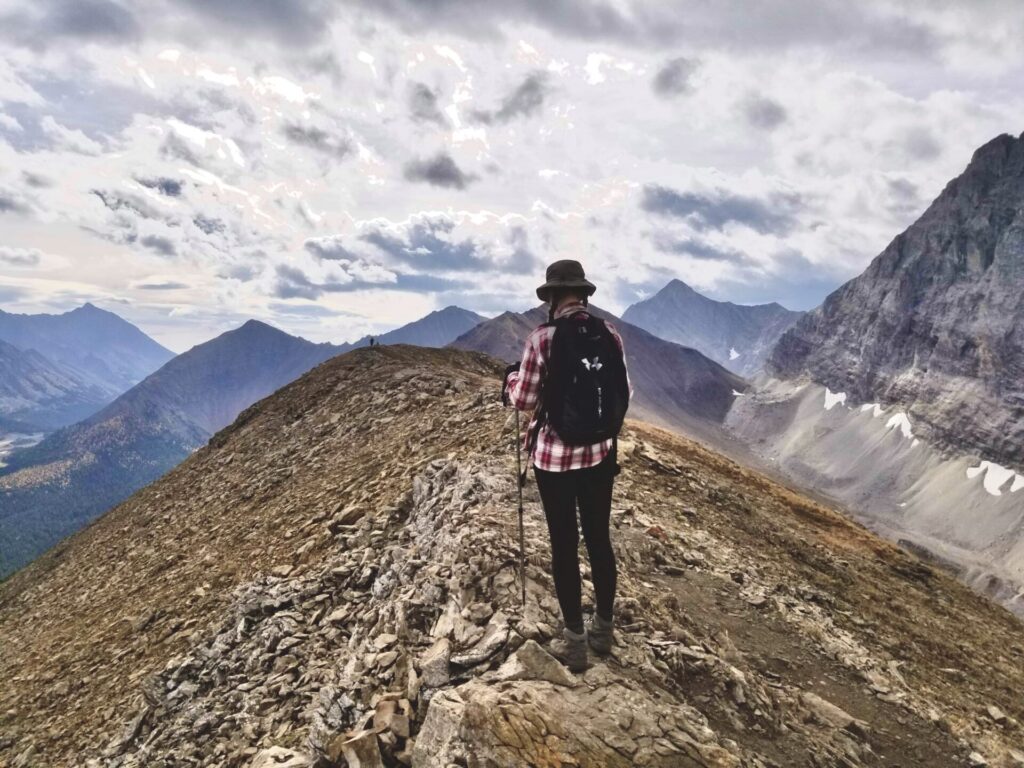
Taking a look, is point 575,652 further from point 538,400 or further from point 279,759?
point 279,759

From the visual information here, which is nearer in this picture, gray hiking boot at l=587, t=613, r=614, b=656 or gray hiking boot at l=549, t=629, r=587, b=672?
gray hiking boot at l=549, t=629, r=587, b=672

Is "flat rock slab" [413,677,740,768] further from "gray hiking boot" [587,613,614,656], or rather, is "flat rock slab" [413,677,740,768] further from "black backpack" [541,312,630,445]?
"black backpack" [541,312,630,445]

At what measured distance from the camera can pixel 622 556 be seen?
41.4 feet

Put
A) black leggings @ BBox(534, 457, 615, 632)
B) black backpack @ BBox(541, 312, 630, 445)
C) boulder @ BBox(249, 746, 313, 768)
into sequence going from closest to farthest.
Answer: black backpack @ BBox(541, 312, 630, 445) → black leggings @ BBox(534, 457, 615, 632) → boulder @ BBox(249, 746, 313, 768)

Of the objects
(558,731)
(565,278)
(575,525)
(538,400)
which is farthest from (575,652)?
(565,278)

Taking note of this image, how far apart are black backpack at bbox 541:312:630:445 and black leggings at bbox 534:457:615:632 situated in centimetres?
51

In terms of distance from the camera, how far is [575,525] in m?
7.34

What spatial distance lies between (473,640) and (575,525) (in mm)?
2366

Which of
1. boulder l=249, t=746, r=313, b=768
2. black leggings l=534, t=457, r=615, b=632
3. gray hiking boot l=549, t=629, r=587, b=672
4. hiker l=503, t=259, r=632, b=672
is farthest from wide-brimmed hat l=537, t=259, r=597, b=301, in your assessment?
boulder l=249, t=746, r=313, b=768

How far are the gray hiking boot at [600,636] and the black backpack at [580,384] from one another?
8.43 ft

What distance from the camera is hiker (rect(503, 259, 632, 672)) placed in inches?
283

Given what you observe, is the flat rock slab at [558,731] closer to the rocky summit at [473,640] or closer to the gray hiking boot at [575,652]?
the rocky summit at [473,640]

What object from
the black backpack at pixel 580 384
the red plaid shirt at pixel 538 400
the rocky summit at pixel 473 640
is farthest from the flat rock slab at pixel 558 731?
the black backpack at pixel 580 384

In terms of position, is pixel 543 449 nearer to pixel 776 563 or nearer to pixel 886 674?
pixel 886 674
